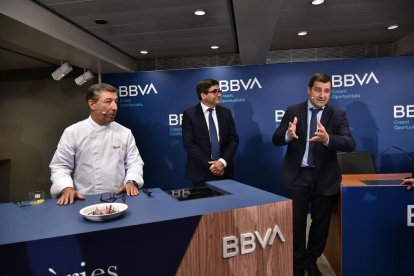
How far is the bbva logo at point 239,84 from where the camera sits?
4.22 m

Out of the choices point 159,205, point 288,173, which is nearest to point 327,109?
point 288,173

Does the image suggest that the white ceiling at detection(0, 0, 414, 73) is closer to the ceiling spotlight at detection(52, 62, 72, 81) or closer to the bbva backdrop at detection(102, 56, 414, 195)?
the ceiling spotlight at detection(52, 62, 72, 81)

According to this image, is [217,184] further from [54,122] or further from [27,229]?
[54,122]

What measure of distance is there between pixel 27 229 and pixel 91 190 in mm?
863

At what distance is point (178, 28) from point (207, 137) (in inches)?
64.8

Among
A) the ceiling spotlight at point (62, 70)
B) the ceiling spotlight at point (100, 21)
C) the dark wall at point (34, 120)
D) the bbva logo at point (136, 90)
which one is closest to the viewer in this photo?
the ceiling spotlight at point (100, 21)

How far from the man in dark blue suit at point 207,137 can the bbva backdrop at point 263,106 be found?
134 cm

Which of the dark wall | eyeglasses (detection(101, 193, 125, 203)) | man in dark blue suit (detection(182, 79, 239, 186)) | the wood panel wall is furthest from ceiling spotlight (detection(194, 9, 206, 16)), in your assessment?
the dark wall

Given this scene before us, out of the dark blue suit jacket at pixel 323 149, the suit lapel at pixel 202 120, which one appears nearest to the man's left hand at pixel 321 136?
the dark blue suit jacket at pixel 323 149

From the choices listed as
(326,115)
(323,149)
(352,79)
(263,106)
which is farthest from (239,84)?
(323,149)

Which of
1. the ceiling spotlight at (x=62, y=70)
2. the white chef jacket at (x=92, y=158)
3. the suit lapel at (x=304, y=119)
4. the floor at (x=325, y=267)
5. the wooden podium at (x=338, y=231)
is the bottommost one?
the floor at (x=325, y=267)

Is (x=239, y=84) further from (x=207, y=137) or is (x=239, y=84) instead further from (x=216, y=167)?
(x=216, y=167)

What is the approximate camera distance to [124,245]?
3.97ft

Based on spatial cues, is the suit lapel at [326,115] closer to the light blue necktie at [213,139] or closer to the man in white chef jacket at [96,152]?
the light blue necktie at [213,139]
